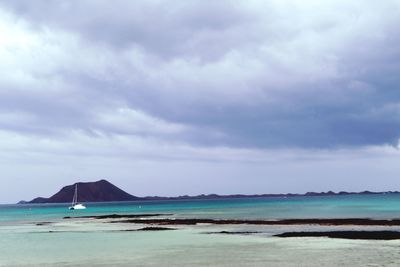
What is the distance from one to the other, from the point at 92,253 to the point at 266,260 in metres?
15.5

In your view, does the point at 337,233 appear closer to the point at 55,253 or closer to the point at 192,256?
the point at 192,256

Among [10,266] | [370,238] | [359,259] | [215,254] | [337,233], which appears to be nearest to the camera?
[359,259]

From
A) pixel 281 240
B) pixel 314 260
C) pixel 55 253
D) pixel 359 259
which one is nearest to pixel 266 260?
pixel 314 260

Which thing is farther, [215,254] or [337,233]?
[337,233]

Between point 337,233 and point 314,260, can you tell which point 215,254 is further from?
point 337,233

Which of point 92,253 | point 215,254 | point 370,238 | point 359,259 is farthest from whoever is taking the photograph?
point 370,238

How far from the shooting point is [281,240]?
46188 mm

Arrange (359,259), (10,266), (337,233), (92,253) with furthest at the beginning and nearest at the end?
1. (337,233)
2. (92,253)
3. (10,266)
4. (359,259)

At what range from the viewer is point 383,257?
32.8 m

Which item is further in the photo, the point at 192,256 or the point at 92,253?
the point at 92,253

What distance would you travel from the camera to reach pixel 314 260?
32594 mm

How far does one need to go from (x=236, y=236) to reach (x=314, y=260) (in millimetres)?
20246

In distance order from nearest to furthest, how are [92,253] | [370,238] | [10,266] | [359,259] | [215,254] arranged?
1. [359,259]
2. [10,266]
3. [215,254]
4. [92,253]
5. [370,238]

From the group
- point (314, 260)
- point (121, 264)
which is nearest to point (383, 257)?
point (314, 260)
